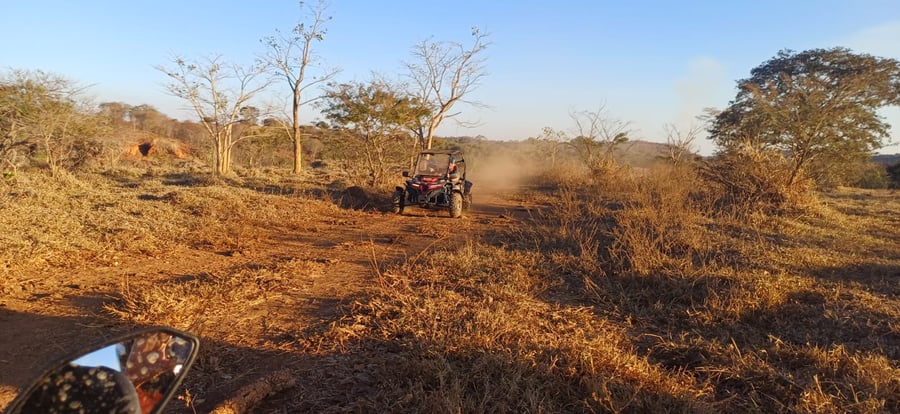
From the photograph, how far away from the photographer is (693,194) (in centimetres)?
1111

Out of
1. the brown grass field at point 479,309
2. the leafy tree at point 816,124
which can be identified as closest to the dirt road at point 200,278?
the brown grass field at point 479,309

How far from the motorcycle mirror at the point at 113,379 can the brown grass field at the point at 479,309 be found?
1561mm

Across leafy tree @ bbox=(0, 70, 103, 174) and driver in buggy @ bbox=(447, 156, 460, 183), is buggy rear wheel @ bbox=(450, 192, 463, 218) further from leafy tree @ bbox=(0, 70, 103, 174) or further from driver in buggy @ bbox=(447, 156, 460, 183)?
leafy tree @ bbox=(0, 70, 103, 174)

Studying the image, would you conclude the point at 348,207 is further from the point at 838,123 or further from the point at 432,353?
the point at 838,123

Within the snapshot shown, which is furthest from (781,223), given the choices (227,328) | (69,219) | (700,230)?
(69,219)

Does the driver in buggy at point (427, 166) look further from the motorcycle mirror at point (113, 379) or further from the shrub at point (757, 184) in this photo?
the motorcycle mirror at point (113, 379)

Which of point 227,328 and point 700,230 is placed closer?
point 227,328

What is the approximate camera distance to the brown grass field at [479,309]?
9.37 feet

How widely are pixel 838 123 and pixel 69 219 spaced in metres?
14.9

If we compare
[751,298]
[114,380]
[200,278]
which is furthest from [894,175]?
[114,380]

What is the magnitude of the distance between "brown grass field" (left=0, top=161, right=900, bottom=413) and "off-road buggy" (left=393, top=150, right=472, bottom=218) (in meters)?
2.20

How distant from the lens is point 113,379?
1126 millimetres

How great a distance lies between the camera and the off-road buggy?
10.3 metres

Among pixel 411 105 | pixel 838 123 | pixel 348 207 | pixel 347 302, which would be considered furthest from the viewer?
pixel 411 105
